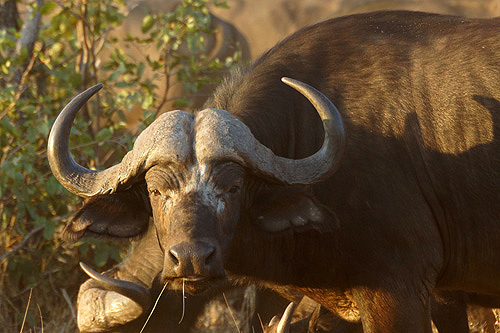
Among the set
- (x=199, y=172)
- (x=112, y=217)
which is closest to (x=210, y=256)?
(x=199, y=172)

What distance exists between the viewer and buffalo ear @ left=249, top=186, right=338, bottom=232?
395 cm

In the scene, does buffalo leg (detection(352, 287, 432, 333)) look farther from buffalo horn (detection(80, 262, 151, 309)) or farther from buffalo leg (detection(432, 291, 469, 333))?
buffalo horn (detection(80, 262, 151, 309))

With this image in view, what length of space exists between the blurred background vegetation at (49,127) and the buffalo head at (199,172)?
6.91 ft

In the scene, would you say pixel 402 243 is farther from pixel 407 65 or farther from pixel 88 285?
pixel 88 285

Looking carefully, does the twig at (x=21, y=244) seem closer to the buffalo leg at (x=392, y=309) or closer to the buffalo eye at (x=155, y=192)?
the buffalo eye at (x=155, y=192)

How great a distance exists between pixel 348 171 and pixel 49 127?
9.04ft

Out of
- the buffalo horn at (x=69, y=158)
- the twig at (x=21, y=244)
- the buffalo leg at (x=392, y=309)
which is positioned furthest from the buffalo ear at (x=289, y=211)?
the twig at (x=21, y=244)

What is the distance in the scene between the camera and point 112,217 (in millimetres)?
4188

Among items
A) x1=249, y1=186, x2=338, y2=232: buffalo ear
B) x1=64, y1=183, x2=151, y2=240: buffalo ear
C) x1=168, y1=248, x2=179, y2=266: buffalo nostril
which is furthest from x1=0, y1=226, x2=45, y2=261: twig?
x1=168, y1=248, x2=179, y2=266: buffalo nostril

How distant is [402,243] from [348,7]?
635cm

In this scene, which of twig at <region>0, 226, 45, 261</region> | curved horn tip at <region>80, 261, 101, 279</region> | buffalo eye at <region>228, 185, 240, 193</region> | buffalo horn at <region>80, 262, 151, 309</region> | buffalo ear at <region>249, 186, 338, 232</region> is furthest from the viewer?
twig at <region>0, 226, 45, 261</region>

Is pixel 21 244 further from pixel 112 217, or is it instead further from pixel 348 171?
pixel 348 171

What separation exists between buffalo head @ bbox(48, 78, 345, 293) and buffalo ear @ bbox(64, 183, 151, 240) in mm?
74

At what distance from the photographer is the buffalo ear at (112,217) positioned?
13.4 ft
